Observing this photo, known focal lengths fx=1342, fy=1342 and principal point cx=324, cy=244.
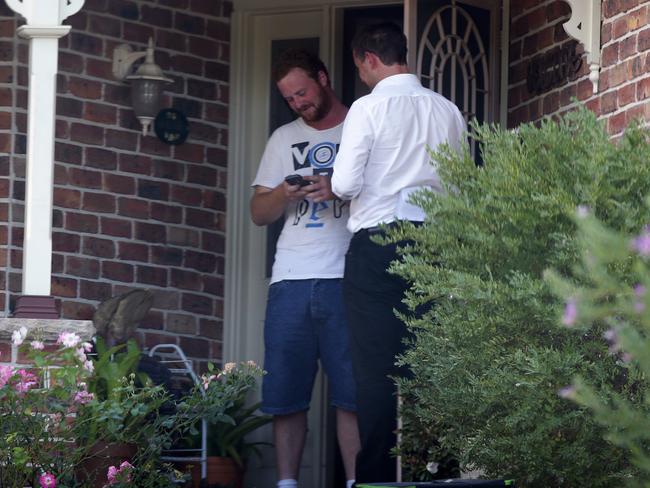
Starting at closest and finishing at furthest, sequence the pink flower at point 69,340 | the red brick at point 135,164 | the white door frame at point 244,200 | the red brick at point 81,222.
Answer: the pink flower at point 69,340, the red brick at point 81,222, the red brick at point 135,164, the white door frame at point 244,200

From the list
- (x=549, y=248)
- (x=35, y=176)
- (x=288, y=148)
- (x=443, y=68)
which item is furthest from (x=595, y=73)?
(x=35, y=176)

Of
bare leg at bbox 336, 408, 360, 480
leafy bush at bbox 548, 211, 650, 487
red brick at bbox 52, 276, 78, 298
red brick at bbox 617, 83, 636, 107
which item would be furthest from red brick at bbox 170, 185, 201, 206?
leafy bush at bbox 548, 211, 650, 487

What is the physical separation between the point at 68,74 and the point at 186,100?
64 centimetres

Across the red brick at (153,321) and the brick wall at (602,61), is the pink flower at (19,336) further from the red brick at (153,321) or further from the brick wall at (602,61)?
the brick wall at (602,61)

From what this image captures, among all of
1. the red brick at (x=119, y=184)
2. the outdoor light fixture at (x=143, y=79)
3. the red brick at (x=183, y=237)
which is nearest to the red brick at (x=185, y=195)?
the red brick at (x=183, y=237)

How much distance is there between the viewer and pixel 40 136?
Answer: 16.5 feet

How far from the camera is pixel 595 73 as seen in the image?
513cm

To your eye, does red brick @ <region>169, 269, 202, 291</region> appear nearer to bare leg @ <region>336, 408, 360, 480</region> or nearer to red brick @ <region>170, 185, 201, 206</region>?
red brick @ <region>170, 185, 201, 206</region>

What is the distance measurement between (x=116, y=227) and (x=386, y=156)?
1930mm

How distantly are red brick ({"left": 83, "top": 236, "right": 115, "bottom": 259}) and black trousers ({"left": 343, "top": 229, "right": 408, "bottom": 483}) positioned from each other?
1.88m

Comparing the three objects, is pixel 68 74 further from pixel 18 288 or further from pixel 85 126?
pixel 18 288

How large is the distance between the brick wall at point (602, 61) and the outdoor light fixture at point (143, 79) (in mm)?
1621

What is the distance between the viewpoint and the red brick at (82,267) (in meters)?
6.02

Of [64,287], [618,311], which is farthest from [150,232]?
[618,311]
